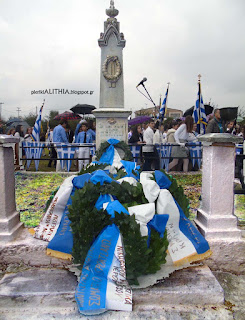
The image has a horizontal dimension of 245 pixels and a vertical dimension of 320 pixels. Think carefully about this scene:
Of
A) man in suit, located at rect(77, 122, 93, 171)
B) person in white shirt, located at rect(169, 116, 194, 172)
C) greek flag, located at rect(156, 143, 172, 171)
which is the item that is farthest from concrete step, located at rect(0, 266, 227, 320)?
man in suit, located at rect(77, 122, 93, 171)

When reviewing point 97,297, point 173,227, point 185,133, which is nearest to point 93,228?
point 97,297

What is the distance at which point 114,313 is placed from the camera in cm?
222

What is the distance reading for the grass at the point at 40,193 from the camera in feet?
15.8

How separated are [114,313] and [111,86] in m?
5.96

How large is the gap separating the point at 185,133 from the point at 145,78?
7.28 ft

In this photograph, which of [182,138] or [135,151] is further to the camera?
[182,138]

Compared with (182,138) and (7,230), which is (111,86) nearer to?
(182,138)

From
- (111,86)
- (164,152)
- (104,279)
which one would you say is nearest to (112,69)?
(111,86)

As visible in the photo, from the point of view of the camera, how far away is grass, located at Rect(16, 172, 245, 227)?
481cm

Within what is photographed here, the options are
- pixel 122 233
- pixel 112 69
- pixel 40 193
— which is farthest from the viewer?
pixel 112 69

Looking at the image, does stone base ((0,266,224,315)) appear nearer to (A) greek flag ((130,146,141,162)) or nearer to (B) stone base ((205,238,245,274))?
(B) stone base ((205,238,245,274))

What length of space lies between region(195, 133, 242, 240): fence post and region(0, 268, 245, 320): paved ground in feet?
1.91

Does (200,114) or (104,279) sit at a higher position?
(200,114)

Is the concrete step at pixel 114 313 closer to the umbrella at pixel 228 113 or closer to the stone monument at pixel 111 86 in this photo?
the umbrella at pixel 228 113
